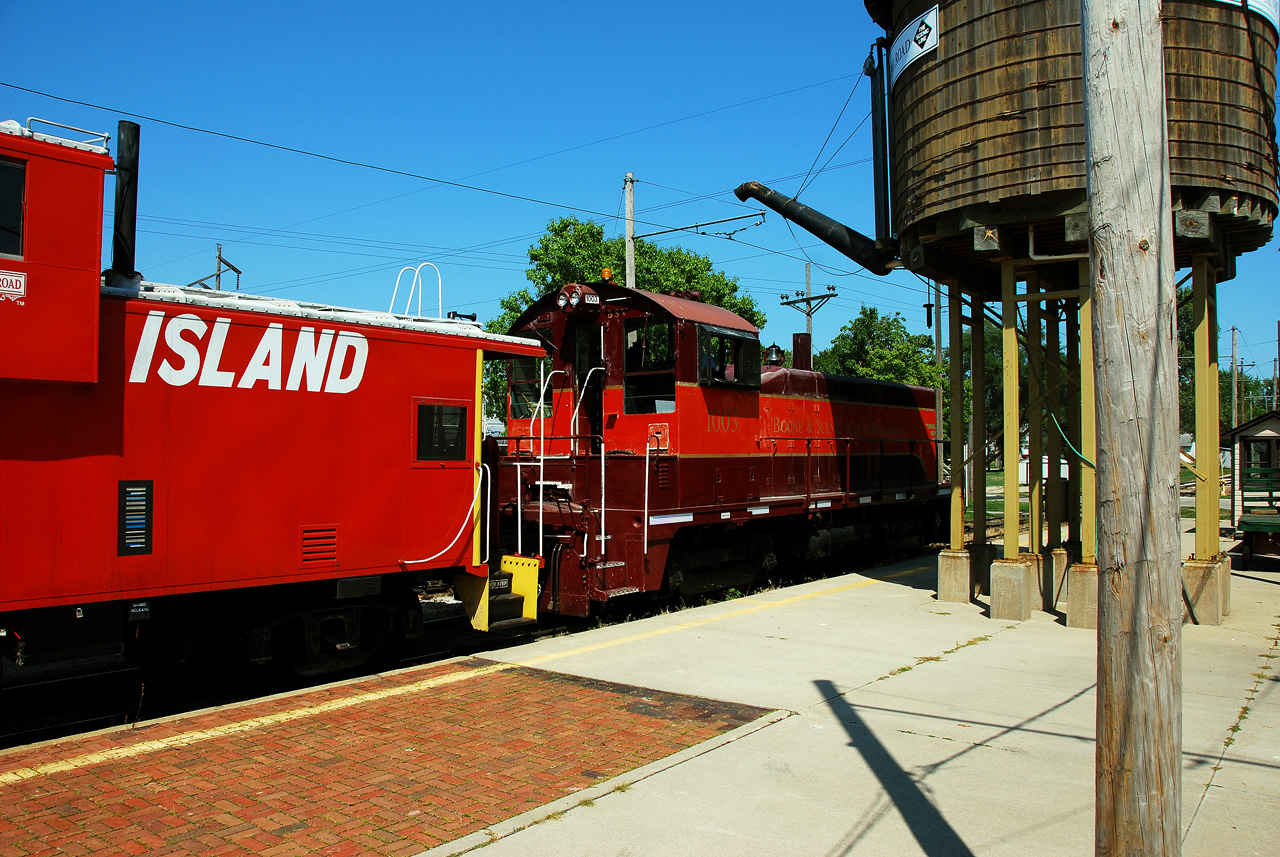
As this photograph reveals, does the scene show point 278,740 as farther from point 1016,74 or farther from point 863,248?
point 863,248

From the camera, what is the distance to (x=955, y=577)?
37.5ft

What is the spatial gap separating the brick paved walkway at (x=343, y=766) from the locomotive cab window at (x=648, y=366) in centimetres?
422

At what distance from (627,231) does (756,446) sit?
8.86 metres

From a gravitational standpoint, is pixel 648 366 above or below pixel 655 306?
below

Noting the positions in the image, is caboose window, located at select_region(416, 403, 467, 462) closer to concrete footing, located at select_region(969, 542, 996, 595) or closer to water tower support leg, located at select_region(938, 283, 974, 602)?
water tower support leg, located at select_region(938, 283, 974, 602)

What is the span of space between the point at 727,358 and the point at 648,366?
1.22m

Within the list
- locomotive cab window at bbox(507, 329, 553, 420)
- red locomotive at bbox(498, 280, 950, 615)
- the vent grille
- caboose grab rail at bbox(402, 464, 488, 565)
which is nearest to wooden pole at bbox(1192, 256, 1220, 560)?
red locomotive at bbox(498, 280, 950, 615)

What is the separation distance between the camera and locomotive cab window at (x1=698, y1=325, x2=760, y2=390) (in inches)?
430

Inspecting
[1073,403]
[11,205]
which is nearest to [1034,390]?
[1073,403]

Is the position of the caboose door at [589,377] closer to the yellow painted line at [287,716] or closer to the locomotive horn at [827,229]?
the yellow painted line at [287,716]

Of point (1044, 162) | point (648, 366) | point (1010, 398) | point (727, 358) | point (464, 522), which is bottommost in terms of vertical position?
point (464, 522)

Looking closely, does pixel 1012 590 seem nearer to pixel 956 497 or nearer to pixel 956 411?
pixel 956 497

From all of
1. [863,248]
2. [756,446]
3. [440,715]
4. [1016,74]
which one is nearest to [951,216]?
[1016,74]

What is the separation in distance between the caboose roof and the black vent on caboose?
5.54 meters
